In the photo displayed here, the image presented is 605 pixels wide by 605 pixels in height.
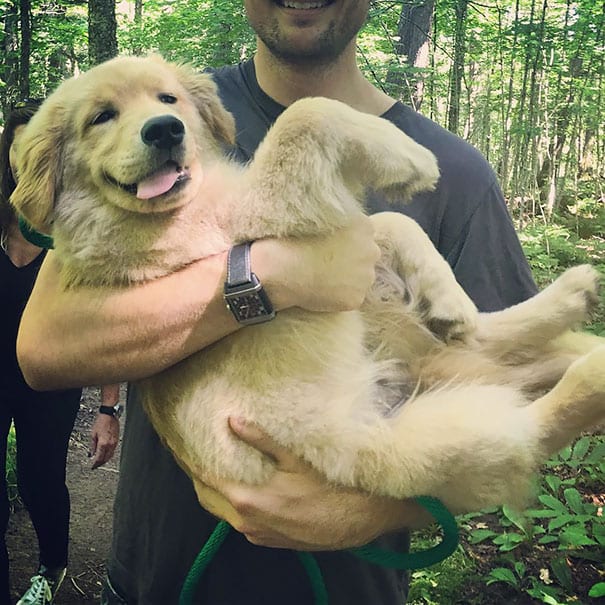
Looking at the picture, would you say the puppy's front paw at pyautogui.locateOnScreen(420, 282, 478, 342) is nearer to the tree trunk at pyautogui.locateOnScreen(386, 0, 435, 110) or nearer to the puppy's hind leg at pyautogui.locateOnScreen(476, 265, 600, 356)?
the puppy's hind leg at pyautogui.locateOnScreen(476, 265, 600, 356)

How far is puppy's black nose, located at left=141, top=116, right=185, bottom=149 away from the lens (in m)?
1.86

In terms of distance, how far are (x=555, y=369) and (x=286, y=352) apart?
93cm

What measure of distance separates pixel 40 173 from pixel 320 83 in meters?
1.03

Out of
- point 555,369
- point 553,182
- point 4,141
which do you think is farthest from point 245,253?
point 553,182

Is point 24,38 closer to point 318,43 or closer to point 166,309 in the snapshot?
point 318,43

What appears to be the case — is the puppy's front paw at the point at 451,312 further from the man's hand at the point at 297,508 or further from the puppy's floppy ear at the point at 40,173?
the puppy's floppy ear at the point at 40,173

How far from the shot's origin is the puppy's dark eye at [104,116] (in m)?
2.07

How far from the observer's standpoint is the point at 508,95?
10977 millimetres

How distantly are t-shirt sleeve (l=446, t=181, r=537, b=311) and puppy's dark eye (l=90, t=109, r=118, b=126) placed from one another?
4.04ft

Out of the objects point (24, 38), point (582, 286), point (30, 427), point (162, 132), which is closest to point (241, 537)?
point (162, 132)

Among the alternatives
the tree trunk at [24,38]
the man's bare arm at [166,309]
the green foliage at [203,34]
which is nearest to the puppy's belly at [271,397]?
the man's bare arm at [166,309]

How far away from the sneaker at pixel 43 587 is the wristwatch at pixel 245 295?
3.48 m

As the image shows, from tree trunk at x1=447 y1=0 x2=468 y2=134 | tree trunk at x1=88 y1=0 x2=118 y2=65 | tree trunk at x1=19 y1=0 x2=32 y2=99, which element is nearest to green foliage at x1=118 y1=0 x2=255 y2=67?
tree trunk at x1=88 y1=0 x2=118 y2=65

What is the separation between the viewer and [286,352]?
1.91 m
